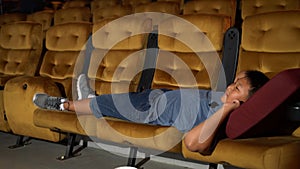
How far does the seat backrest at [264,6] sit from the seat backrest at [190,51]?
868mm

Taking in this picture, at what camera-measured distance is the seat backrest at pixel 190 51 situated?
7.73 ft

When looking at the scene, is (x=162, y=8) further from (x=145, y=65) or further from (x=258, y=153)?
(x=258, y=153)

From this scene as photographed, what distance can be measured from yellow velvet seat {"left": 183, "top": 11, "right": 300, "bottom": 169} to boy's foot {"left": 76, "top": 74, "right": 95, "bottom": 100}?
2.80 ft

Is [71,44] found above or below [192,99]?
above

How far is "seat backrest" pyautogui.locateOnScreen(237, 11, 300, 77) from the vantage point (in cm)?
211

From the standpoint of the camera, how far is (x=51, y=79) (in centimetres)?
264

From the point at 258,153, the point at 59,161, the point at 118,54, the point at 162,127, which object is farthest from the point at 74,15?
the point at 258,153

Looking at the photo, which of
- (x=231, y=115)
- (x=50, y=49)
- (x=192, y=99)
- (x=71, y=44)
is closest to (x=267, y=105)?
(x=231, y=115)

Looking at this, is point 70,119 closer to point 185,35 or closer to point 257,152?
point 185,35

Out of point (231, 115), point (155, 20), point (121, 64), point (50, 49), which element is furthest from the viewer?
point (50, 49)

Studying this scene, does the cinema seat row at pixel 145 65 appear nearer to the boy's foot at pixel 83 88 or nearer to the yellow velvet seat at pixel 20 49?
the yellow velvet seat at pixel 20 49

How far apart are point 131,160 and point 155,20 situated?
3.41 ft

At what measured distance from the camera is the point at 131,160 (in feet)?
7.21

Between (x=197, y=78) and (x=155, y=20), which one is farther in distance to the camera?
(x=155, y=20)
